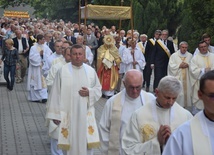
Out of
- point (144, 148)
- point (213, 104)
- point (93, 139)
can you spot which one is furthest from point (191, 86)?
point (213, 104)

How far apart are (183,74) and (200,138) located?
10.5m

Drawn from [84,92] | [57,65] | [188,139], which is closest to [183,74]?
[57,65]

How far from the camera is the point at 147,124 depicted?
5.34 m

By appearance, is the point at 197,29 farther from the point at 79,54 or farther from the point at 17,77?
the point at 79,54

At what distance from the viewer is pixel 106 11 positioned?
17688mm

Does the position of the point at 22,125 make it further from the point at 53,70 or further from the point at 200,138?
the point at 200,138

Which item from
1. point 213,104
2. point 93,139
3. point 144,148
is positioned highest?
point 213,104

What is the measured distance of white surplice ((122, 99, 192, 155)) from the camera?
5.29m

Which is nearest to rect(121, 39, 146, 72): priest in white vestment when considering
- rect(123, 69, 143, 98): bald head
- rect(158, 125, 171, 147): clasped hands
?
rect(123, 69, 143, 98): bald head

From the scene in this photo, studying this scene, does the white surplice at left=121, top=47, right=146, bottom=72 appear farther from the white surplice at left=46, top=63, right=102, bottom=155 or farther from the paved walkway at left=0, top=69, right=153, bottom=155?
the white surplice at left=46, top=63, right=102, bottom=155

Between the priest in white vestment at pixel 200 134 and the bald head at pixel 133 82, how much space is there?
7.01 feet

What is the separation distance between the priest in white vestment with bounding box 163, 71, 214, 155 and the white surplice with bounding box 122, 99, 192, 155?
4.23ft

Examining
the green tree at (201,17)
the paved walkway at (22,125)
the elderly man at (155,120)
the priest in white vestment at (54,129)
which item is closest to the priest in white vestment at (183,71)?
the paved walkway at (22,125)

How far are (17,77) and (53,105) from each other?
13.5 metres
